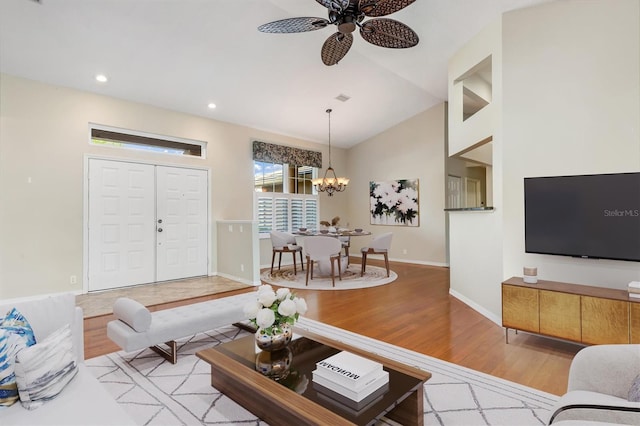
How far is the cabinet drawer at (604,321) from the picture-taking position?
2.45 meters

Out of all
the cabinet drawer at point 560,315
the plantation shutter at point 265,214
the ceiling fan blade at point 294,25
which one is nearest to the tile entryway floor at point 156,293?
the plantation shutter at point 265,214

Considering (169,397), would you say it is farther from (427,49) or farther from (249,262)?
(427,49)

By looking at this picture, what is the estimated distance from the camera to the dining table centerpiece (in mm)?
1911

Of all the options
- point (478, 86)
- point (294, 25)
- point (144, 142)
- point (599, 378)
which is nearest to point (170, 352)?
point (599, 378)

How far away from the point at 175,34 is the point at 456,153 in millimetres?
4135

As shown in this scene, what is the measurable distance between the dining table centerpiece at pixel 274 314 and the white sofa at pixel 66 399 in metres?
0.76

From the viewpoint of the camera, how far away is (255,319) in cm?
193

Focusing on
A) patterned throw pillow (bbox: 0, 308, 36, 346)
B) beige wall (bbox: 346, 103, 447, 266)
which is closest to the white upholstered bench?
patterned throw pillow (bbox: 0, 308, 36, 346)

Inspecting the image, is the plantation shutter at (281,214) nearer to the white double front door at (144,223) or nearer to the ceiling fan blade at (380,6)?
the white double front door at (144,223)

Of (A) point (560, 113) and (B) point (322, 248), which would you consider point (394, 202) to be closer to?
(B) point (322, 248)

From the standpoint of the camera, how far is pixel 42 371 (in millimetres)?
1427

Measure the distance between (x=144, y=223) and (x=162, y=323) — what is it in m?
3.35

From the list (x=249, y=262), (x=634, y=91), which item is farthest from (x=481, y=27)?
(x=249, y=262)

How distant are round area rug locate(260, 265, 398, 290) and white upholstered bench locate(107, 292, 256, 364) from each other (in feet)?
7.58
